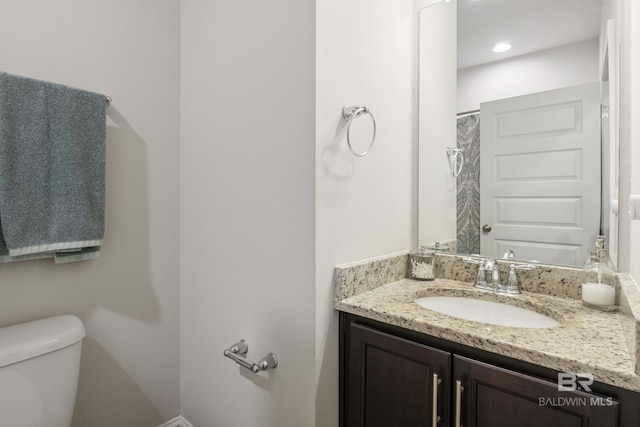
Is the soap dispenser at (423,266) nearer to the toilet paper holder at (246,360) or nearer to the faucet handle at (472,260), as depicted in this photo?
the faucet handle at (472,260)

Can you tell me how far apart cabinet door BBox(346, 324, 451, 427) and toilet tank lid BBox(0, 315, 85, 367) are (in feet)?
2.96

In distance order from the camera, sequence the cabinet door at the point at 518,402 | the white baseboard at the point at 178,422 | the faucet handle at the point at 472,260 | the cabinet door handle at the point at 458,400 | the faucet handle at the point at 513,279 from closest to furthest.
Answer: the cabinet door at the point at 518,402 < the cabinet door handle at the point at 458,400 < the faucet handle at the point at 513,279 < the faucet handle at the point at 472,260 < the white baseboard at the point at 178,422

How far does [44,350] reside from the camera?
3.26 ft

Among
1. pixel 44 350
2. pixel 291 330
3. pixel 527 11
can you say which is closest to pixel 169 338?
pixel 44 350

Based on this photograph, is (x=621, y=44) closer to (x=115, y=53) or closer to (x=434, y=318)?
(x=434, y=318)

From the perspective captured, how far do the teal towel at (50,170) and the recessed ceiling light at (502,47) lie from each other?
151 cm

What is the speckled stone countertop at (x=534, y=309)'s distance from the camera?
693 millimetres

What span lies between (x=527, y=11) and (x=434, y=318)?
119 cm

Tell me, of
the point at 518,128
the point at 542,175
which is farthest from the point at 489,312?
the point at 518,128

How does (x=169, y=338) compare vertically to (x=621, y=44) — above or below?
below

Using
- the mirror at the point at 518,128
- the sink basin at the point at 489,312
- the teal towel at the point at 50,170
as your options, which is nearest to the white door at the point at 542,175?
the mirror at the point at 518,128

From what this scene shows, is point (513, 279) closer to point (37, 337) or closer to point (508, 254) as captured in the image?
point (508, 254)

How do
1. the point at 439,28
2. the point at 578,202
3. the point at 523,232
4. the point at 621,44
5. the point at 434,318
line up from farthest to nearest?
the point at 439,28
the point at 523,232
the point at 578,202
the point at 621,44
the point at 434,318

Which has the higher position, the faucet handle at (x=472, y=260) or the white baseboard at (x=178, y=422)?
the faucet handle at (x=472, y=260)
